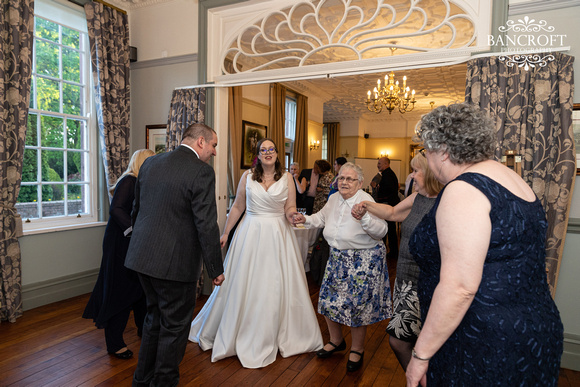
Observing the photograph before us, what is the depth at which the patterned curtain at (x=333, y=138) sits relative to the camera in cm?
1273

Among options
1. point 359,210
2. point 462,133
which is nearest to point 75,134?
point 359,210

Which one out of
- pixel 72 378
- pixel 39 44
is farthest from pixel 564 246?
pixel 39 44

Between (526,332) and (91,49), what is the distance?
16.4 ft

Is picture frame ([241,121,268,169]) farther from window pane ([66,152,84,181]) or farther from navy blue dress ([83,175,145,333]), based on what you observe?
navy blue dress ([83,175,145,333])

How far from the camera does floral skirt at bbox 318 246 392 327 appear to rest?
2.79 metres

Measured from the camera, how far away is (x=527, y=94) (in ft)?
9.64

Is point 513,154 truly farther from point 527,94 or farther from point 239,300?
point 239,300

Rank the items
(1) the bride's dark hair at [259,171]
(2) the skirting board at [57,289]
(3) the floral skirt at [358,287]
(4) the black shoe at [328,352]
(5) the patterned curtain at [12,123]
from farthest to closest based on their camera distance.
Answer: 1. (2) the skirting board at [57,289]
2. (5) the patterned curtain at [12,123]
3. (1) the bride's dark hair at [259,171]
4. (4) the black shoe at [328,352]
5. (3) the floral skirt at [358,287]

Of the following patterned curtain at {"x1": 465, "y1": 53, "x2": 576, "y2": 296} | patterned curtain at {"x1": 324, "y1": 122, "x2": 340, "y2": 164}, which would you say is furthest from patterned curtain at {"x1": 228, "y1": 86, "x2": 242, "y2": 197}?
patterned curtain at {"x1": 324, "y1": 122, "x2": 340, "y2": 164}

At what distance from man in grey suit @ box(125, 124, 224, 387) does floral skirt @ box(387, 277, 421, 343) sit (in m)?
1.14

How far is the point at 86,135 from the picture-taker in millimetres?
4684

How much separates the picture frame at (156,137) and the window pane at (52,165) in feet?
3.34

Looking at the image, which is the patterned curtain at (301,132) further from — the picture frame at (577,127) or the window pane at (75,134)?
the picture frame at (577,127)

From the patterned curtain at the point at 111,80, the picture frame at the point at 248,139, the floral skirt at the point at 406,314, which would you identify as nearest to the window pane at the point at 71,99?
the patterned curtain at the point at 111,80
